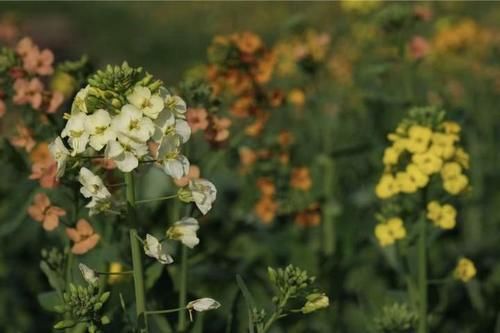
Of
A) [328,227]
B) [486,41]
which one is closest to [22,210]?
[328,227]

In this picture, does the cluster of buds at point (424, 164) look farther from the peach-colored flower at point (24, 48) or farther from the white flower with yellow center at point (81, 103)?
the peach-colored flower at point (24, 48)

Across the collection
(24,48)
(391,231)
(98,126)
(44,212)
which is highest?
(24,48)

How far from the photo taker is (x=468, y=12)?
43.6 ft

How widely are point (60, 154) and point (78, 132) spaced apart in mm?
101

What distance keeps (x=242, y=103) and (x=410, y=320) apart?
134cm

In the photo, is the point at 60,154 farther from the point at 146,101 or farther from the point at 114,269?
the point at 114,269

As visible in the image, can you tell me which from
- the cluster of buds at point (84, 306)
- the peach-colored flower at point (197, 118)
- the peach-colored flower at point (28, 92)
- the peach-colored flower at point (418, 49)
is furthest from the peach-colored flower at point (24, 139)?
the peach-colored flower at point (418, 49)

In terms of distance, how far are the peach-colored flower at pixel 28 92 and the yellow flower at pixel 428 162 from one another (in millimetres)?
1392

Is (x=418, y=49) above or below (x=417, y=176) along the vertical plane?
above

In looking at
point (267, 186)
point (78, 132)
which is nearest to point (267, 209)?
point (267, 186)

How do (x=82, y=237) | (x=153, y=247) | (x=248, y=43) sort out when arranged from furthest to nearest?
(x=248, y=43) → (x=82, y=237) → (x=153, y=247)

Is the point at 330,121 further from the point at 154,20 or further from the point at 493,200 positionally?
the point at 154,20

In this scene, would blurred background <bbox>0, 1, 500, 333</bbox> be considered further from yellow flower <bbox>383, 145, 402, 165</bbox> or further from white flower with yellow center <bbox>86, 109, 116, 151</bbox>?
white flower with yellow center <bbox>86, 109, 116, 151</bbox>

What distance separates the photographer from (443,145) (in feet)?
10.2
